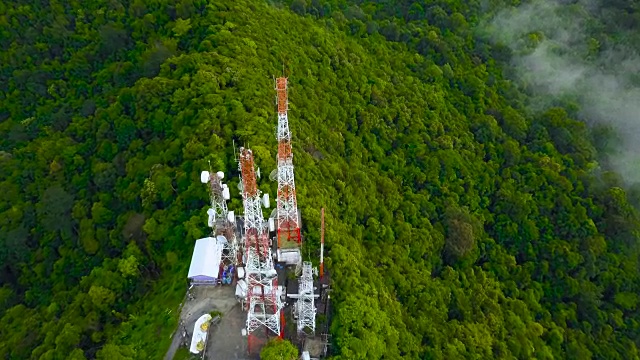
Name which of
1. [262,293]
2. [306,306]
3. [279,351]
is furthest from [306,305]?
[279,351]

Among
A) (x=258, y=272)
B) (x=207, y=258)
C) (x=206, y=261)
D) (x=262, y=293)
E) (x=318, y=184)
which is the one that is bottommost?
(x=262, y=293)

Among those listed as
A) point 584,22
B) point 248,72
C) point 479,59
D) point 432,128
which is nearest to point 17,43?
point 248,72

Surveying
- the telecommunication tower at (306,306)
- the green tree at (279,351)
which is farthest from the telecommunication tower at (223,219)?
the green tree at (279,351)

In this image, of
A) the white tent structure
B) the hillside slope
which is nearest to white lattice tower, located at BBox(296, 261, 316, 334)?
the hillside slope

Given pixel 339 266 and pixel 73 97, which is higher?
pixel 73 97

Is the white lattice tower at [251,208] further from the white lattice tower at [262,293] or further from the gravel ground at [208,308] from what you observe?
the gravel ground at [208,308]

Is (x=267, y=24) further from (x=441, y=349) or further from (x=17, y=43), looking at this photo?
(x=441, y=349)

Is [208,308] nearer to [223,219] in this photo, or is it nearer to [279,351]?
[223,219]
